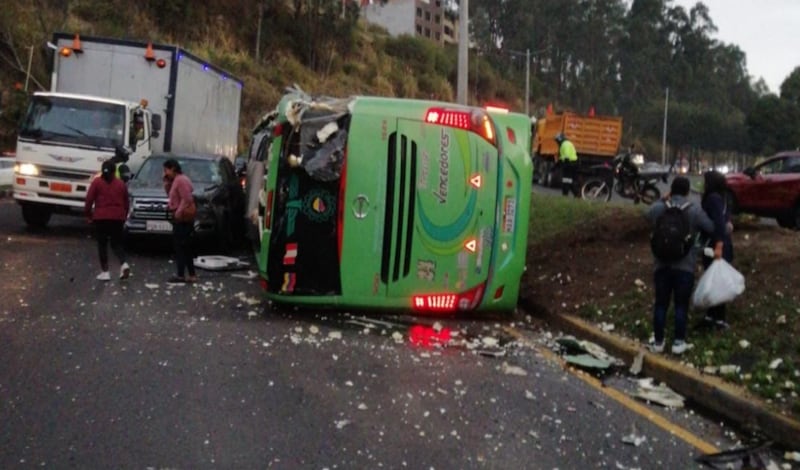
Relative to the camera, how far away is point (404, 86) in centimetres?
5341

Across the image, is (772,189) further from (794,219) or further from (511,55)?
(511,55)

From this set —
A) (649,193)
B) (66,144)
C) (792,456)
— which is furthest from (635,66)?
(792,456)

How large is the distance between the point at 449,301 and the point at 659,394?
2587 mm

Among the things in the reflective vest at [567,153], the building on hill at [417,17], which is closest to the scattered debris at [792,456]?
the reflective vest at [567,153]

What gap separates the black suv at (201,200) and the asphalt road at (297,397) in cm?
365

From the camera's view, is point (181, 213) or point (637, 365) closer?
point (637, 365)

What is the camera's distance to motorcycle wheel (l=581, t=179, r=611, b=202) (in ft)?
69.3

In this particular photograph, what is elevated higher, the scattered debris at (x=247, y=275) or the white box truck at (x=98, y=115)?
the white box truck at (x=98, y=115)

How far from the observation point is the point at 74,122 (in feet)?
47.9

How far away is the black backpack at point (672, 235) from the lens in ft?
23.7

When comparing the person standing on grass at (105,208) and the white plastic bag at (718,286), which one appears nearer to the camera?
the white plastic bag at (718,286)

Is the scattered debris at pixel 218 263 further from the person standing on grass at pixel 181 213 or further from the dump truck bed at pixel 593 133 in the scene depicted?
the dump truck bed at pixel 593 133

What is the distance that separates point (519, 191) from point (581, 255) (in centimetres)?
289

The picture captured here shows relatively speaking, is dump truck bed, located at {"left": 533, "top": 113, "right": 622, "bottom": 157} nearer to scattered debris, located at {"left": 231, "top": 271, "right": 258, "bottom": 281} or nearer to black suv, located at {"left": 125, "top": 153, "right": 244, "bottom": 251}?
black suv, located at {"left": 125, "top": 153, "right": 244, "bottom": 251}
